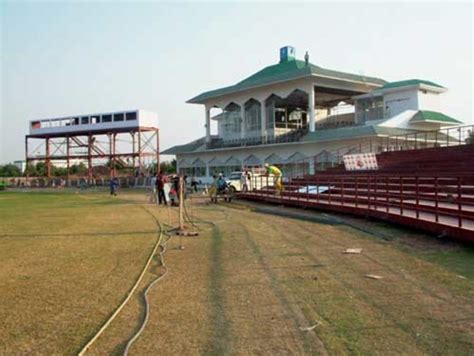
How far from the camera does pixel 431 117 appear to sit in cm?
4222

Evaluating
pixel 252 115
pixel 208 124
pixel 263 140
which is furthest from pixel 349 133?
pixel 208 124

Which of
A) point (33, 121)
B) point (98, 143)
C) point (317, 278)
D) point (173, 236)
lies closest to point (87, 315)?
point (317, 278)

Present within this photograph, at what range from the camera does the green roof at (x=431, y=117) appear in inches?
1654

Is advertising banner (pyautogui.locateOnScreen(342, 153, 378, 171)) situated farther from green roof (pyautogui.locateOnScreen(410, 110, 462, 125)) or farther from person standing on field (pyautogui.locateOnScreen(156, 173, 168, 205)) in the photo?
green roof (pyautogui.locateOnScreen(410, 110, 462, 125))

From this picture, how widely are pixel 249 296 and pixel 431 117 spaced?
3857 cm

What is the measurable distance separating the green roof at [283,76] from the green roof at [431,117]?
25.2 ft

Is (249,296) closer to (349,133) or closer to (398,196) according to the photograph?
(398,196)

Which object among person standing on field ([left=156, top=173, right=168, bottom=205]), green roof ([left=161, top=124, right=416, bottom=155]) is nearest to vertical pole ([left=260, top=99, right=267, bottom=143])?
green roof ([left=161, top=124, right=416, bottom=155])

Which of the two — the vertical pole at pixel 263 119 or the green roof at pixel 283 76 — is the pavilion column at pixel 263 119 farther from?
the green roof at pixel 283 76

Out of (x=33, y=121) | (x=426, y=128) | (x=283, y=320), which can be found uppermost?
(x=33, y=121)

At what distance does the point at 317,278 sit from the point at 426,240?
4817 mm

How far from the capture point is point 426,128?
43.4 m

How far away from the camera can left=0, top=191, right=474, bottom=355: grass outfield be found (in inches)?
207

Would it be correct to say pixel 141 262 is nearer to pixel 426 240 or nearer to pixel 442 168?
pixel 426 240
